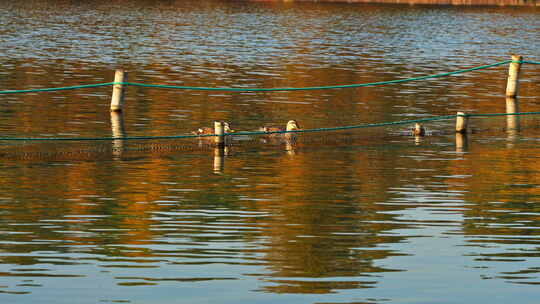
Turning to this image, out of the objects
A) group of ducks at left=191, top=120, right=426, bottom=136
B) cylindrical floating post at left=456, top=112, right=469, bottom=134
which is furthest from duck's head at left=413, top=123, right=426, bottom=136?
cylindrical floating post at left=456, top=112, right=469, bottom=134

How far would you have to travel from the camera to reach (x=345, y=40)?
68625mm

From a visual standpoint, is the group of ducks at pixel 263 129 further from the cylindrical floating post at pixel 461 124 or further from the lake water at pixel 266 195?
the cylindrical floating post at pixel 461 124

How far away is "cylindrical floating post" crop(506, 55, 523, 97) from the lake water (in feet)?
2.32

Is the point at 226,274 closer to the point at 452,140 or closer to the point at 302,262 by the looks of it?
the point at 302,262

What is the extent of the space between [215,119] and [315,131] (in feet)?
9.01

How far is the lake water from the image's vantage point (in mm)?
11742

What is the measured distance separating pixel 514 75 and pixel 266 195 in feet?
52.9

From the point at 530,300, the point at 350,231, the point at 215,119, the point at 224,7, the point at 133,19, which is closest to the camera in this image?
the point at 530,300

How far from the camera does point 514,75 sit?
3159cm

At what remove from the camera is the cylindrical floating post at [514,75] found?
2958cm

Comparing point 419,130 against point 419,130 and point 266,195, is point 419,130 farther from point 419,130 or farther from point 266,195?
point 266,195

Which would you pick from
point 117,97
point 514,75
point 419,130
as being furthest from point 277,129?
point 514,75

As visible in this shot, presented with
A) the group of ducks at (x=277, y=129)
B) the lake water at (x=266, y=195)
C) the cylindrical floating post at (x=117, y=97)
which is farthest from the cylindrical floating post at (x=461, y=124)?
the cylindrical floating post at (x=117, y=97)

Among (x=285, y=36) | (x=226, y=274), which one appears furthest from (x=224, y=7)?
(x=226, y=274)
